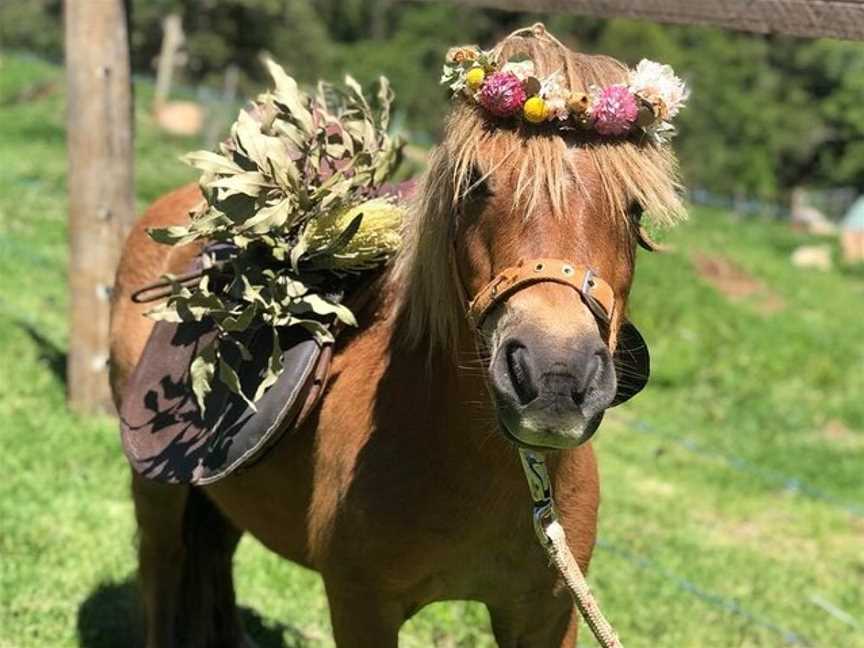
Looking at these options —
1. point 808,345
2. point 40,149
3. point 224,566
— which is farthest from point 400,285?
point 40,149

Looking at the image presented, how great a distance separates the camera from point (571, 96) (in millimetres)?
2340

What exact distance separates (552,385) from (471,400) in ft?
2.01

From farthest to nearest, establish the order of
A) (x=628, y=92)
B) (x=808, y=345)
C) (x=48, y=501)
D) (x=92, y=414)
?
1. (x=808, y=345)
2. (x=92, y=414)
3. (x=48, y=501)
4. (x=628, y=92)

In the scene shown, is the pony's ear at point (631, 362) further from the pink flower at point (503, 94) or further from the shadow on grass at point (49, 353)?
the shadow on grass at point (49, 353)

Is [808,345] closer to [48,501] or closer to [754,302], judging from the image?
[754,302]

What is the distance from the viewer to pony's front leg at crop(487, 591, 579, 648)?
110 inches

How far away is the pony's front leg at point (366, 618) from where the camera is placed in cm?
274

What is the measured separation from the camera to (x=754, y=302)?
521 inches

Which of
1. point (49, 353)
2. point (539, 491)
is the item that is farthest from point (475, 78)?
point (49, 353)

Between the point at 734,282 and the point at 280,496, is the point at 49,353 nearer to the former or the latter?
the point at 280,496

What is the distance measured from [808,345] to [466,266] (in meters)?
9.88

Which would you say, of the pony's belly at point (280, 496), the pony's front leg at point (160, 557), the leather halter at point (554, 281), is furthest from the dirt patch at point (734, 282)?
the leather halter at point (554, 281)

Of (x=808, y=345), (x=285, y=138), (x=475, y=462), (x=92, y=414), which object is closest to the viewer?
(x=475, y=462)

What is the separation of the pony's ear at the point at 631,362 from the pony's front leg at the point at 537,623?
1.78ft
